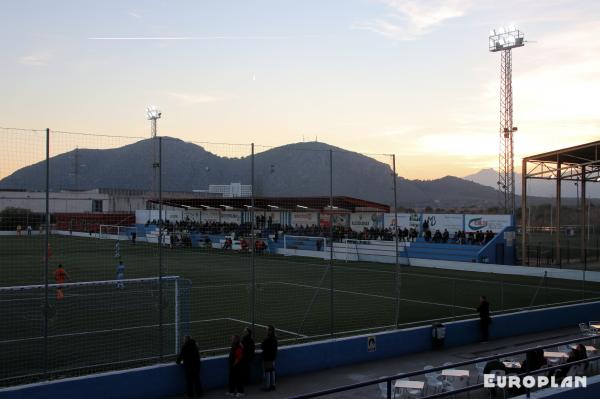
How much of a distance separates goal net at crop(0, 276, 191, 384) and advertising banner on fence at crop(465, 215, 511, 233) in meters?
27.0

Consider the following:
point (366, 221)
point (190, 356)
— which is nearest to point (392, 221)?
point (366, 221)

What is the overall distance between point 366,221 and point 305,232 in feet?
67.6

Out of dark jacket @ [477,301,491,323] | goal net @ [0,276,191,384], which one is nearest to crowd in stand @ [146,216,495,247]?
goal net @ [0,276,191,384]

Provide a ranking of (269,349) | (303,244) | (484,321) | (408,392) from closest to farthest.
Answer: (408,392), (269,349), (484,321), (303,244)

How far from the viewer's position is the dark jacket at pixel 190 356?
12727 millimetres

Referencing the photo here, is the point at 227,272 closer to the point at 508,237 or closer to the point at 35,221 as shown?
the point at 508,237

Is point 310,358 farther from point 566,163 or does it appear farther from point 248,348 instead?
point 566,163

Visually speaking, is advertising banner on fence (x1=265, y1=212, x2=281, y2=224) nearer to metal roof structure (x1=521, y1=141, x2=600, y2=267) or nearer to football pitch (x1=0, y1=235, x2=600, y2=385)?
football pitch (x1=0, y1=235, x2=600, y2=385)

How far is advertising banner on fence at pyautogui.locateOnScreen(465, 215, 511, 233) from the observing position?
142ft

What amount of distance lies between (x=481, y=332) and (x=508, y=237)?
25663 millimetres

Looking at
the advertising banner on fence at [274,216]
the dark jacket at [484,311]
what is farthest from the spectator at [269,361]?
the dark jacket at [484,311]

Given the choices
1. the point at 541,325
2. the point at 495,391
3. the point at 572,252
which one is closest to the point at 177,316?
the point at 495,391

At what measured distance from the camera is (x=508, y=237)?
4269 centimetres

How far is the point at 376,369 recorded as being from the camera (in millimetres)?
15297
